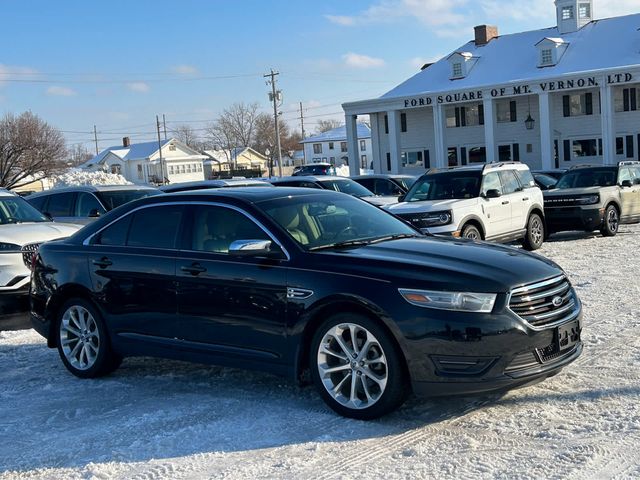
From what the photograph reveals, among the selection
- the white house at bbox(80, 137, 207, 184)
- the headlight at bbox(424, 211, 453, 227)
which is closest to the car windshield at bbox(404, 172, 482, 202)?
the headlight at bbox(424, 211, 453, 227)

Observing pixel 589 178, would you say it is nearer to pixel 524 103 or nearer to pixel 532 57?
pixel 524 103

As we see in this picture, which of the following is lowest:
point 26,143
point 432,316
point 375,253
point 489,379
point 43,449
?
point 43,449

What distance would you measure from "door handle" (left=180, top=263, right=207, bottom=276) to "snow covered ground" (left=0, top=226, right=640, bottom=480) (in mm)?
993

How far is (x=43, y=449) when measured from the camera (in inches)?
200

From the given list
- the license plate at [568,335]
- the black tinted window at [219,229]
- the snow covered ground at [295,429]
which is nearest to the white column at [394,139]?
the snow covered ground at [295,429]

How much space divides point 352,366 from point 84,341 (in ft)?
9.51

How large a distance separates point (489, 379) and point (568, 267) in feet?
24.5

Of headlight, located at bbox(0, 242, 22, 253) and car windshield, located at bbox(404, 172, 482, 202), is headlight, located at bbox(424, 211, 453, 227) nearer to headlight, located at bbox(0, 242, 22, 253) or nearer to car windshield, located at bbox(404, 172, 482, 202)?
car windshield, located at bbox(404, 172, 482, 202)

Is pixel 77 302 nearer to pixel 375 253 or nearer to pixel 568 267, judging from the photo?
pixel 375 253

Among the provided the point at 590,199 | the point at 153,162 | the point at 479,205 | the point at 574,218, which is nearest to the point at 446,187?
the point at 479,205

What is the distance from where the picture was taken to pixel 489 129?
45062 millimetres

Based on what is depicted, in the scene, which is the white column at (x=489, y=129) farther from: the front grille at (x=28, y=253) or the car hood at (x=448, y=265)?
the car hood at (x=448, y=265)

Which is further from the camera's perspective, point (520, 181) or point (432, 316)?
point (520, 181)

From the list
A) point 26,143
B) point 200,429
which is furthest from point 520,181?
point 26,143
